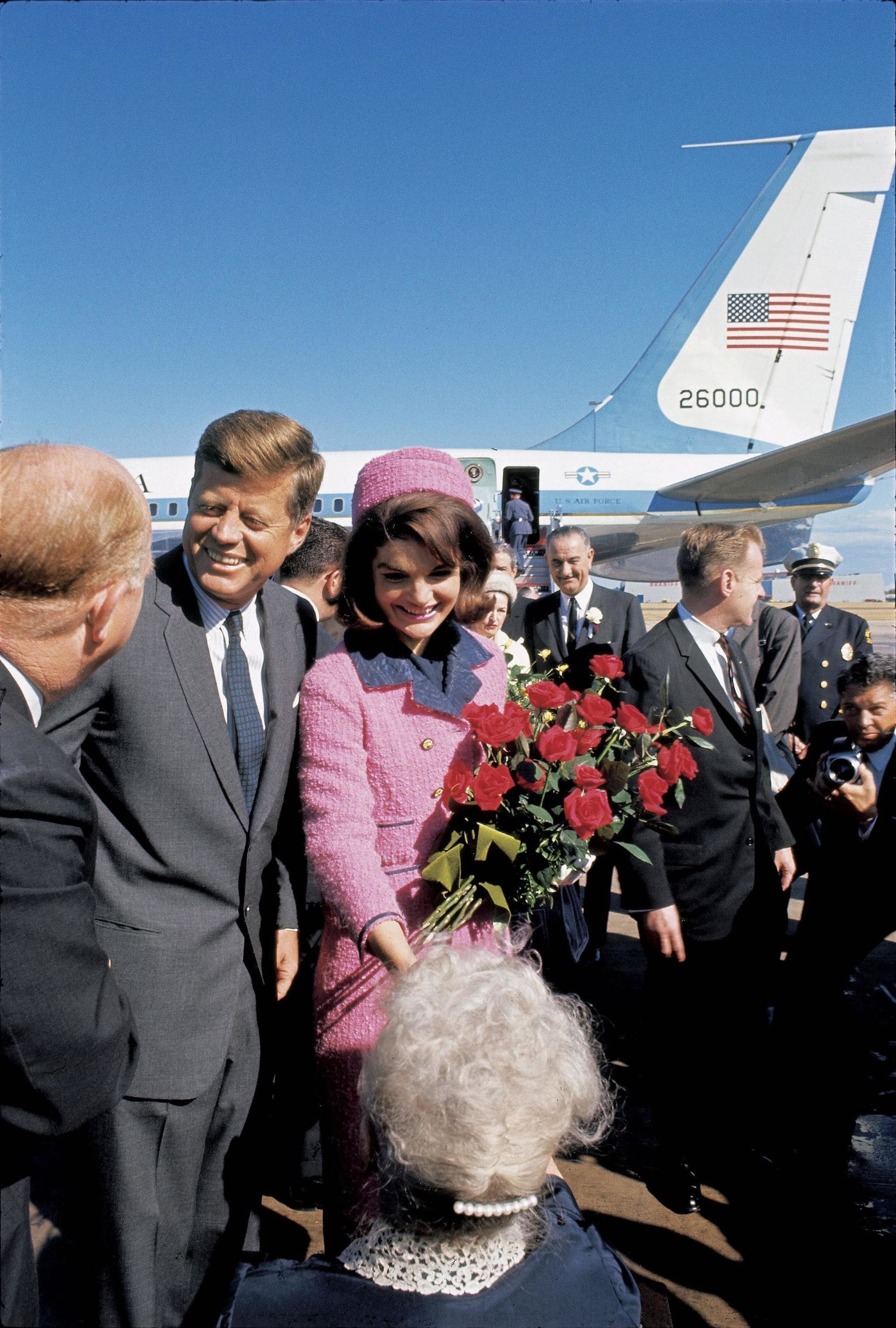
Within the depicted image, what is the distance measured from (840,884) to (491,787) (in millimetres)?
1958

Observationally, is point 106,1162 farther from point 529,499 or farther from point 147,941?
point 529,499

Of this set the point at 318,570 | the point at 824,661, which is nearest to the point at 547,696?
the point at 318,570

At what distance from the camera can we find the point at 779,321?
1973 cm

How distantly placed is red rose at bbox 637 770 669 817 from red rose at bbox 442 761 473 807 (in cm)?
36

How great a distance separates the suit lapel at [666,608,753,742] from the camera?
289 centimetres

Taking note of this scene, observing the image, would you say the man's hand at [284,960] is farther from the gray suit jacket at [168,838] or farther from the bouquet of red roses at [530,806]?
the bouquet of red roses at [530,806]

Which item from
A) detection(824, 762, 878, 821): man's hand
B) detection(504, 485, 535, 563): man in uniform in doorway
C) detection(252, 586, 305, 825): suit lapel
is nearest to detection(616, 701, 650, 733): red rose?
detection(252, 586, 305, 825): suit lapel

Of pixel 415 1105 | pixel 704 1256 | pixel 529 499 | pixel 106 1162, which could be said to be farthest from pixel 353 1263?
pixel 529 499

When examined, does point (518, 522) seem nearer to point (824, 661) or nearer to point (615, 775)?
point (824, 661)

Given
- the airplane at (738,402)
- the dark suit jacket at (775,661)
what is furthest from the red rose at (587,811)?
the airplane at (738,402)

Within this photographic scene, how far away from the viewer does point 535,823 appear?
1.60 metres

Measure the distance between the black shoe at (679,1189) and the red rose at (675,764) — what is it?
1702 mm

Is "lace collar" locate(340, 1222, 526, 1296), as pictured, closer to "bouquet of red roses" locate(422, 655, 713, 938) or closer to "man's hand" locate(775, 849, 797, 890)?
"bouquet of red roses" locate(422, 655, 713, 938)

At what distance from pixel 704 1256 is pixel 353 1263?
1933 millimetres
